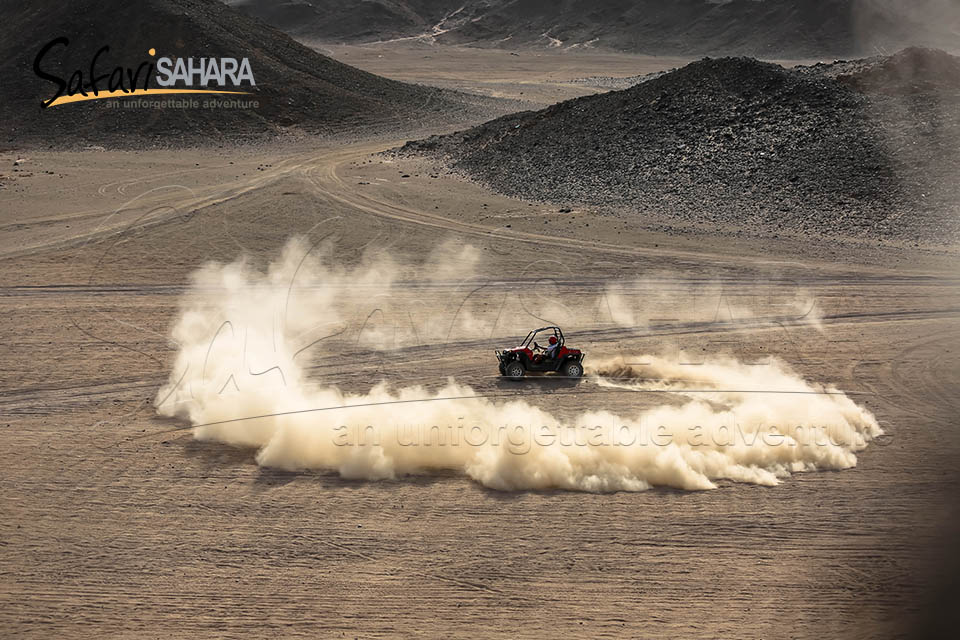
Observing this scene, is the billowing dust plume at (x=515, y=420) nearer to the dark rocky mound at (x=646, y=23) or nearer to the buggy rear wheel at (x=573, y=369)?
the buggy rear wheel at (x=573, y=369)

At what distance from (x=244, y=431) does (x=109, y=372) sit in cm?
621

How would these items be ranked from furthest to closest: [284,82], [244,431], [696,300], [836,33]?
[836,33] < [284,82] < [696,300] < [244,431]

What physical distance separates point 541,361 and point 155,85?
177ft

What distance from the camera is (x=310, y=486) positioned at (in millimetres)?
15562

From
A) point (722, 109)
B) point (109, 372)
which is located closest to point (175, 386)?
point (109, 372)

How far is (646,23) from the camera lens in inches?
5007

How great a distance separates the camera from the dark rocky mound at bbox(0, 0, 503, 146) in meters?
57.8

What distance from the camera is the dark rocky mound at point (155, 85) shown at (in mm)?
57812

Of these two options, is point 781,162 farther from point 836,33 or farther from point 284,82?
point 836,33

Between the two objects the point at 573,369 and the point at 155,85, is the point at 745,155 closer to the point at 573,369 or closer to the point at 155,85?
the point at 573,369

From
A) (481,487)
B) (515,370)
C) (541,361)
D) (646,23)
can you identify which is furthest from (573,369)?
(646,23)

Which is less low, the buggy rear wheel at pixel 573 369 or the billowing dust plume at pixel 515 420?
the buggy rear wheel at pixel 573 369

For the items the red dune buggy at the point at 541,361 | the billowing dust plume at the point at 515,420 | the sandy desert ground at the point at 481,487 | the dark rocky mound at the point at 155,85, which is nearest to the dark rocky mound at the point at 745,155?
the sandy desert ground at the point at 481,487

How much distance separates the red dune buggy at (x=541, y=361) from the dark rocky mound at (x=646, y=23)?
104345 millimetres
